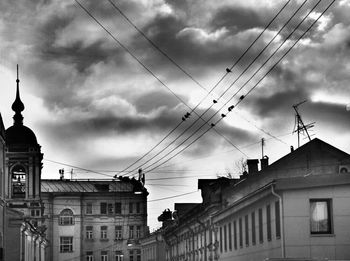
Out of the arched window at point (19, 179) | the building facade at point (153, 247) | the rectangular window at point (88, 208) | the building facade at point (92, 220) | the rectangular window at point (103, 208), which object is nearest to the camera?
the building facade at point (153, 247)

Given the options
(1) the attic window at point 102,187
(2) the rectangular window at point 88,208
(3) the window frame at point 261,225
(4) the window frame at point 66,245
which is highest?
(1) the attic window at point 102,187

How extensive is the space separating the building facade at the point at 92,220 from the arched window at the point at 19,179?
21.6m

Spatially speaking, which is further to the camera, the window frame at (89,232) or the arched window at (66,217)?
the window frame at (89,232)

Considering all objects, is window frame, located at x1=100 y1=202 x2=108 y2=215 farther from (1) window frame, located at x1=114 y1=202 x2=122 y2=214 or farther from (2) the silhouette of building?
(2) the silhouette of building

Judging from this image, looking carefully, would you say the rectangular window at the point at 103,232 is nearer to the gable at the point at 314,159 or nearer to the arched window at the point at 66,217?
the arched window at the point at 66,217

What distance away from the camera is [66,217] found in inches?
4995

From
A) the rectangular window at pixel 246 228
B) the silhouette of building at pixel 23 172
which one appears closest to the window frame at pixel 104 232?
the silhouette of building at pixel 23 172

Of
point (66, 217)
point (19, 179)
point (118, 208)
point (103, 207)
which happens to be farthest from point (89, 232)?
point (19, 179)

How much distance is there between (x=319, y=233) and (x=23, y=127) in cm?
7891

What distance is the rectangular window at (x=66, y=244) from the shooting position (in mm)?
125688

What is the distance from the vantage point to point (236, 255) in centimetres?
4825

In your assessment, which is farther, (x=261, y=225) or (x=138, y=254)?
(x=138, y=254)

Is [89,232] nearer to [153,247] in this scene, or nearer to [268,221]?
[153,247]

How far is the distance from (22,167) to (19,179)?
1.45m
